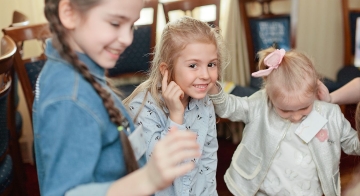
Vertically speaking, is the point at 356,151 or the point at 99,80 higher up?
the point at 99,80

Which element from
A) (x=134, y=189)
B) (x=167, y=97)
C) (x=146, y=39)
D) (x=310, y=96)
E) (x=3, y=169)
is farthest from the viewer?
(x=146, y=39)

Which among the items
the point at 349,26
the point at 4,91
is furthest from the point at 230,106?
the point at 349,26

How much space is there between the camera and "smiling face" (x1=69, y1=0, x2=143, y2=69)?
835 millimetres

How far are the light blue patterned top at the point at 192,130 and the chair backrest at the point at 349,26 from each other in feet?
6.69

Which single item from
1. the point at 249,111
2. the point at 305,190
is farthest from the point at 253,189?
the point at 249,111

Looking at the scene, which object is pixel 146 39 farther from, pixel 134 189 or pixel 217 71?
pixel 134 189

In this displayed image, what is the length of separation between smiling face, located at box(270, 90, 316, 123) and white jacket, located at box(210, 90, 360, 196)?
0.14ft

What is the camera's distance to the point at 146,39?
115 inches

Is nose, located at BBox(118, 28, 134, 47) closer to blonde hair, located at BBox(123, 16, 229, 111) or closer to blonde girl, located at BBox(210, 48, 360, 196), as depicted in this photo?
blonde hair, located at BBox(123, 16, 229, 111)

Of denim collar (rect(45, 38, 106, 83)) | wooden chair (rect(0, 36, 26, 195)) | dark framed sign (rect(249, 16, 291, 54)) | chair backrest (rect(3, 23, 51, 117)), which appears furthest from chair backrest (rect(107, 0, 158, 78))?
denim collar (rect(45, 38, 106, 83))

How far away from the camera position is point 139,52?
9.59ft

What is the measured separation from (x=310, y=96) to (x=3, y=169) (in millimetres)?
1249

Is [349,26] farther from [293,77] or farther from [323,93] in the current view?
[293,77]

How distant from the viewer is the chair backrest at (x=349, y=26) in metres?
3.22
